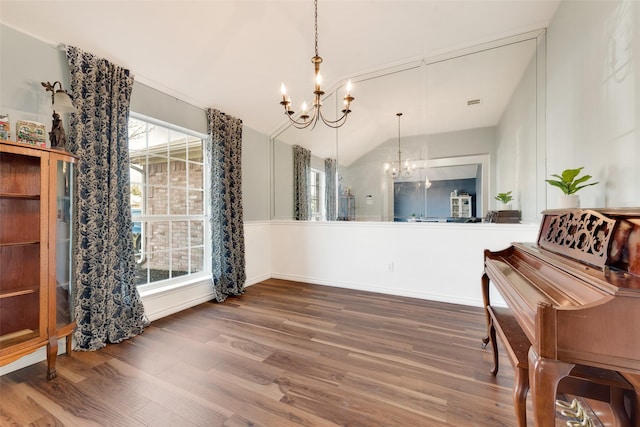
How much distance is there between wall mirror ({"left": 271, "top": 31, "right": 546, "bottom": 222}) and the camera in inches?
116

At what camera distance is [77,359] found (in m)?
2.03

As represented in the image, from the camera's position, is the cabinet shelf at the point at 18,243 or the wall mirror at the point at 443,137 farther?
the wall mirror at the point at 443,137

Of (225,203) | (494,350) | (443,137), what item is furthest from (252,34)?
(494,350)

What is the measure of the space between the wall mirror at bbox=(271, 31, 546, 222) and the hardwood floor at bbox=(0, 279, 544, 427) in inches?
59.9

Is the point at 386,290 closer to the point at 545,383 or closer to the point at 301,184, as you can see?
the point at 301,184

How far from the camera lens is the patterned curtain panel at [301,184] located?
4355 millimetres

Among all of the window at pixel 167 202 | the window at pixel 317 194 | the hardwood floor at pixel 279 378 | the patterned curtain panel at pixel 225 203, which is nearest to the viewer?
the hardwood floor at pixel 279 378

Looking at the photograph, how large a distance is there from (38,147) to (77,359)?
161 cm

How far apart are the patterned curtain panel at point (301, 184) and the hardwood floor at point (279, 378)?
194cm

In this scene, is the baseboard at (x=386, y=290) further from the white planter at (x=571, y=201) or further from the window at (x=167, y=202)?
the white planter at (x=571, y=201)

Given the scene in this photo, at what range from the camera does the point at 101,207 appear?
2223 mm

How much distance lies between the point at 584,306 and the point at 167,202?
3.43 metres

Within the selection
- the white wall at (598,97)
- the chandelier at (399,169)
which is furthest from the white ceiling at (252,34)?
the white wall at (598,97)

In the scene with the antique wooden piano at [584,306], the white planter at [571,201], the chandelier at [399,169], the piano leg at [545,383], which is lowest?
A: the piano leg at [545,383]
